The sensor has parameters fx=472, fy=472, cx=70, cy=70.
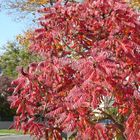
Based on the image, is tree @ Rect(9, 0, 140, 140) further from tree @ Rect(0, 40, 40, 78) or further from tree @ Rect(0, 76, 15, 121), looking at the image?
tree @ Rect(0, 40, 40, 78)

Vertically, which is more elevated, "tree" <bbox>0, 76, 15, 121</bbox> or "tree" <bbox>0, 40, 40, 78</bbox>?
"tree" <bbox>0, 40, 40, 78</bbox>

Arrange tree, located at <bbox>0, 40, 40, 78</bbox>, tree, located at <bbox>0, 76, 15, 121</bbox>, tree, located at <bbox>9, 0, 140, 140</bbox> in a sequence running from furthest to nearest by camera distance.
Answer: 1. tree, located at <bbox>0, 40, 40, 78</bbox>
2. tree, located at <bbox>0, 76, 15, 121</bbox>
3. tree, located at <bbox>9, 0, 140, 140</bbox>

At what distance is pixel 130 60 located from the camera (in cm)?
473

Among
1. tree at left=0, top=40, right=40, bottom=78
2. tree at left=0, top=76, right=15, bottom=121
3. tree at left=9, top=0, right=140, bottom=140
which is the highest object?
tree at left=0, top=40, right=40, bottom=78

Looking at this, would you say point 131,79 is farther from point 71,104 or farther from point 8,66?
point 8,66

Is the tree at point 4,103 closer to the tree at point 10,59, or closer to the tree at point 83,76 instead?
the tree at point 10,59

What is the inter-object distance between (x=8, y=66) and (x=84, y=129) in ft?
211

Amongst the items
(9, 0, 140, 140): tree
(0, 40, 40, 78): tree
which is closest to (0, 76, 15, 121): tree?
(0, 40, 40, 78): tree

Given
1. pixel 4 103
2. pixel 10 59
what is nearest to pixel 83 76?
pixel 4 103

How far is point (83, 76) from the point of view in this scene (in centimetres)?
449

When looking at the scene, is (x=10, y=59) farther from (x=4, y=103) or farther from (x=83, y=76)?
(x=83, y=76)

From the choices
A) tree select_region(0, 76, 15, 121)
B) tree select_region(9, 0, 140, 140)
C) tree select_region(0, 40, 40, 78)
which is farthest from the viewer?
tree select_region(0, 40, 40, 78)

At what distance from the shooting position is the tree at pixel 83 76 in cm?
433

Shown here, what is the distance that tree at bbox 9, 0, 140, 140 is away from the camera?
4.33 m
